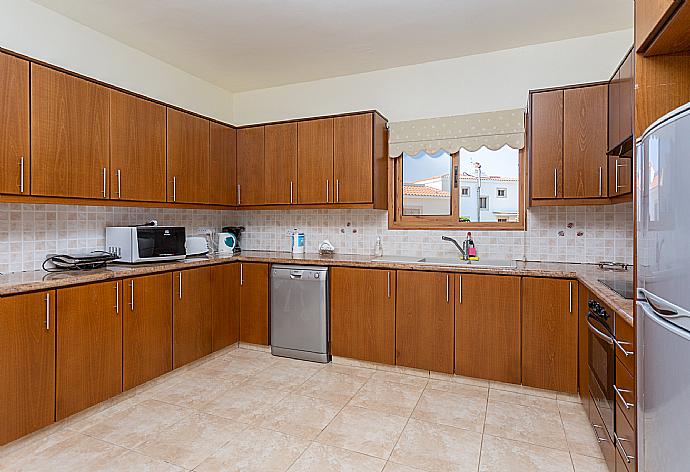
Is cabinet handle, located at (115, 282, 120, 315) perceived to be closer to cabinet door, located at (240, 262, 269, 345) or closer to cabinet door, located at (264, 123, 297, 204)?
cabinet door, located at (240, 262, 269, 345)

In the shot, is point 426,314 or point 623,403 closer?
point 623,403

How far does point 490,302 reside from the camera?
2.93m

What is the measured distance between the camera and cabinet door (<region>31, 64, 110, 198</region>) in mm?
2414

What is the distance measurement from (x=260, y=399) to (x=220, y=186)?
6.65 feet

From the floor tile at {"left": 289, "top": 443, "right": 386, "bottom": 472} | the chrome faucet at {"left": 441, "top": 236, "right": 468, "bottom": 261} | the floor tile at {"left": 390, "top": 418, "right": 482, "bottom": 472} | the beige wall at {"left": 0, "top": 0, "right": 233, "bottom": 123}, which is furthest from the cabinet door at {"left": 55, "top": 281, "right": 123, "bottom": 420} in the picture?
the chrome faucet at {"left": 441, "top": 236, "right": 468, "bottom": 261}

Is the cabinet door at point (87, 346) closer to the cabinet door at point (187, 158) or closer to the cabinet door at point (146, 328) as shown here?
the cabinet door at point (146, 328)

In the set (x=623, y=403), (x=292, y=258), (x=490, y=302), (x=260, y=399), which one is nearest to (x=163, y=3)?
(x=292, y=258)

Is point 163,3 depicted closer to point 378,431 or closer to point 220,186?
point 220,186

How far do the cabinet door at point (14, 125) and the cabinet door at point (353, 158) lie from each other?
2185mm

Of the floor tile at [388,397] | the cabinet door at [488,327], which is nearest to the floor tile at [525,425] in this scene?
the cabinet door at [488,327]

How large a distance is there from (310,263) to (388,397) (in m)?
1.24

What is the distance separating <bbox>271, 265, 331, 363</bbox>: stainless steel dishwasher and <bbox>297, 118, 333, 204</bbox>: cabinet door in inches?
27.6

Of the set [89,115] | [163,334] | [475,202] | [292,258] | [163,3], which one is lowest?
[163,334]

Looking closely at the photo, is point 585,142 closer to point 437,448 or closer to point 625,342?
point 625,342
